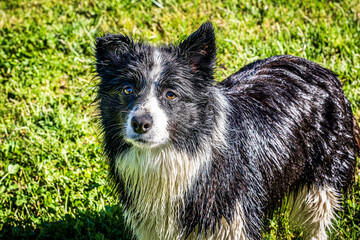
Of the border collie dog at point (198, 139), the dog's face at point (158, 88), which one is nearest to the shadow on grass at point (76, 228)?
the border collie dog at point (198, 139)

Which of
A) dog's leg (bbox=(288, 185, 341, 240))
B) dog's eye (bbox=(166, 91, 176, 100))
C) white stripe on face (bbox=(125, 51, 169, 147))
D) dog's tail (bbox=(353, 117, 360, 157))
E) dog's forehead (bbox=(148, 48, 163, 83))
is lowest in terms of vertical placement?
dog's leg (bbox=(288, 185, 341, 240))

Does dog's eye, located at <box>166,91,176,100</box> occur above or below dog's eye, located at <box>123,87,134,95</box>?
below

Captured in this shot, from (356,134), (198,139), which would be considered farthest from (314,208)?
(198,139)

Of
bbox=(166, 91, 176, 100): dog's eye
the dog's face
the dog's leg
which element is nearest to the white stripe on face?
the dog's face

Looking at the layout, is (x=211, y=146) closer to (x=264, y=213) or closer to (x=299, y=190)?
(x=264, y=213)

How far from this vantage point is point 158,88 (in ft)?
8.77

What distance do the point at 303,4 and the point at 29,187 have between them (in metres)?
4.98

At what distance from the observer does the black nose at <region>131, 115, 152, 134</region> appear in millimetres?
2473

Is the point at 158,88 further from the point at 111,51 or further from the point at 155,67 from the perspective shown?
the point at 111,51

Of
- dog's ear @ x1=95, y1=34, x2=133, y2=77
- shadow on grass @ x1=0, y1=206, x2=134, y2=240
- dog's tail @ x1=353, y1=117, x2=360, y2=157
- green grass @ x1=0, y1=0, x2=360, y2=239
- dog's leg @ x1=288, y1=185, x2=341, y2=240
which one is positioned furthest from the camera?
green grass @ x1=0, y1=0, x2=360, y2=239

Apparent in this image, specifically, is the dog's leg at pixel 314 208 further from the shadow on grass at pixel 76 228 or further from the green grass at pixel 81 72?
the shadow on grass at pixel 76 228

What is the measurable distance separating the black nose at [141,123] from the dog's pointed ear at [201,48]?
593mm

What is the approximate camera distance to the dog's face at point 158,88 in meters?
2.59

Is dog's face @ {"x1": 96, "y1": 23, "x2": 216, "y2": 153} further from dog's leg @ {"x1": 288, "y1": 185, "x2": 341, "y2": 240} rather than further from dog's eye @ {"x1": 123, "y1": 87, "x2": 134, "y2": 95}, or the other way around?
dog's leg @ {"x1": 288, "y1": 185, "x2": 341, "y2": 240}
